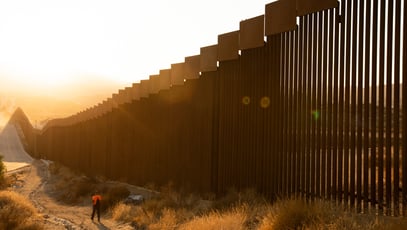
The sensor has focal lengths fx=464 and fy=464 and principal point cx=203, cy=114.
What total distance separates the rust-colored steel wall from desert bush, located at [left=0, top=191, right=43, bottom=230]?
185 inches

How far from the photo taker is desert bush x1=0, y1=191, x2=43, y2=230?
42.3 feet

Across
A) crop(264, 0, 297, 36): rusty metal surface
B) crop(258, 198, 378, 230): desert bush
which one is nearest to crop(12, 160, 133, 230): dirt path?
crop(258, 198, 378, 230): desert bush

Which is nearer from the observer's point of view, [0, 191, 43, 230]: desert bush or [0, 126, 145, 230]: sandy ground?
[0, 191, 43, 230]: desert bush

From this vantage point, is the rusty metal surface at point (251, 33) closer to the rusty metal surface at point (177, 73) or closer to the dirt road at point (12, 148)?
the rusty metal surface at point (177, 73)

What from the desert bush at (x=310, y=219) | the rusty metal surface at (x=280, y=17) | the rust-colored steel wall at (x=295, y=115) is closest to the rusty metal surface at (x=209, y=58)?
Answer: the rust-colored steel wall at (x=295, y=115)

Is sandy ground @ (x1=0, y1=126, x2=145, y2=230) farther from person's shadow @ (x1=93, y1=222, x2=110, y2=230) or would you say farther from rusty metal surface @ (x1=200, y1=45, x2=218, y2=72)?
rusty metal surface @ (x1=200, y1=45, x2=218, y2=72)

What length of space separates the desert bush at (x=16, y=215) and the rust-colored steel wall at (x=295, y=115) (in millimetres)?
4696

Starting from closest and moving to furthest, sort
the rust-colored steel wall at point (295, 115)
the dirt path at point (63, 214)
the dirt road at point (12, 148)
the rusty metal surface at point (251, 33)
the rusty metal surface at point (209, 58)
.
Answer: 1. the rust-colored steel wall at point (295, 115)
2. the rusty metal surface at point (251, 33)
3. the dirt path at point (63, 214)
4. the rusty metal surface at point (209, 58)
5. the dirt road at point (12, 148)

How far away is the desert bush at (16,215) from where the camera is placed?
507 inches

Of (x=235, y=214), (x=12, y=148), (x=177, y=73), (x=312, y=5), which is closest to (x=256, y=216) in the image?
(x=235, y=214)

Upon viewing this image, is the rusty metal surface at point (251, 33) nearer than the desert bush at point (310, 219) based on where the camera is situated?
No

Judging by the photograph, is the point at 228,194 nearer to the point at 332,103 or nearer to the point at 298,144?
the point at 298,144

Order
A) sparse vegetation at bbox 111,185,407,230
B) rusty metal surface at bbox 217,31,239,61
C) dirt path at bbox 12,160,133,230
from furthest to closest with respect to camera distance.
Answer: dirt path at bbox 12,160,133,230 < rusty metal surface at bbox 217,31,239,61 < sparse vegetation at bbox 111,185,407,230

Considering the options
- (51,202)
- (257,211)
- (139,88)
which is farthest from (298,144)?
(51,202)
